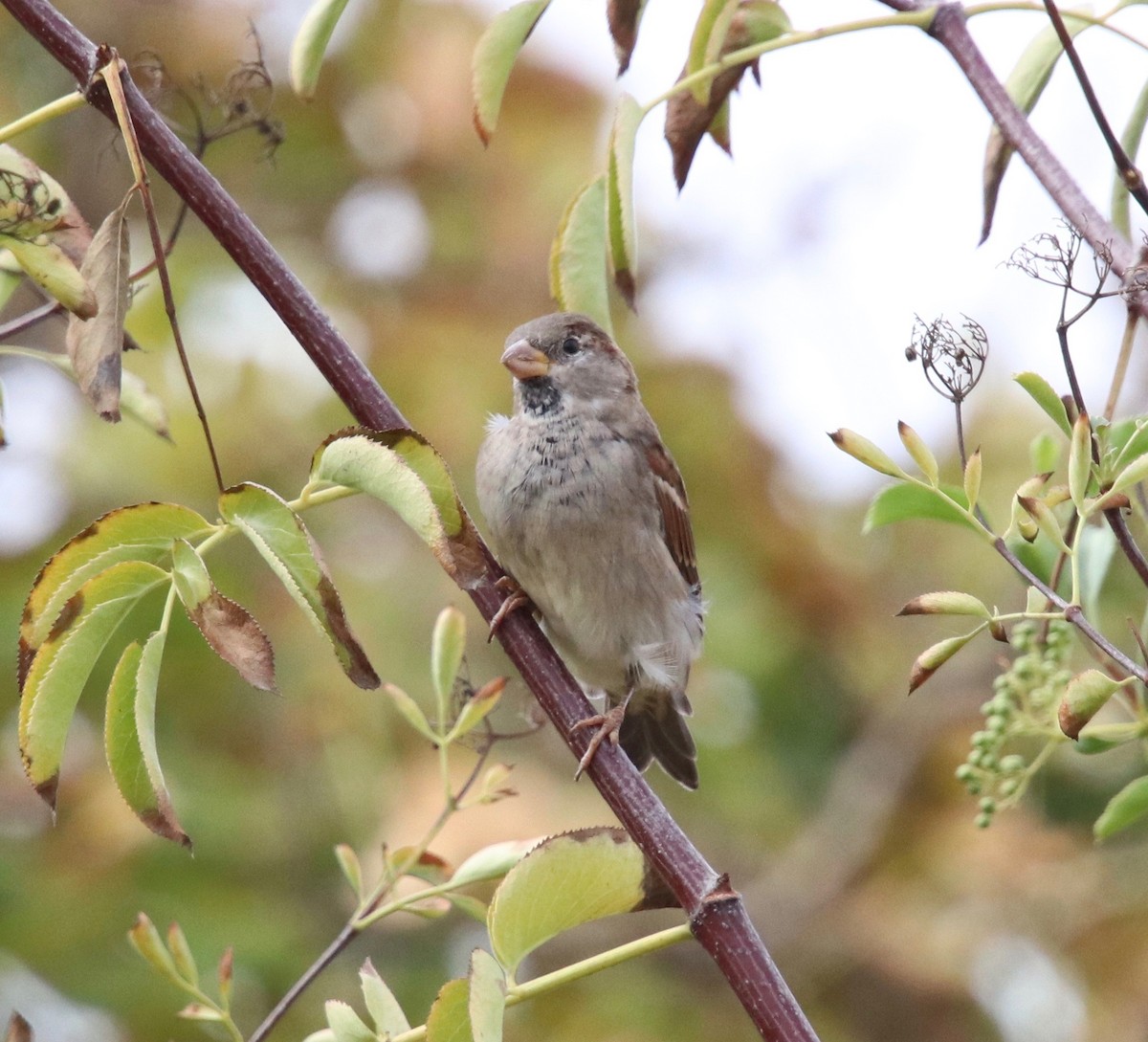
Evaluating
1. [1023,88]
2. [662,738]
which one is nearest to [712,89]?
[1023,88]

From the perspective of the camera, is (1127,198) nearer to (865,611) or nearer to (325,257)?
(865,611)

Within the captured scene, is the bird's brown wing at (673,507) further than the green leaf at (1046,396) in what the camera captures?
Yes

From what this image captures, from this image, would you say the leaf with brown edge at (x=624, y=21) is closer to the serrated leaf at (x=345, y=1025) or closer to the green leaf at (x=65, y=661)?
the green leaf at (x=65, y=661)

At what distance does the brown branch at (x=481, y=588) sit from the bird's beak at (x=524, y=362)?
164 cm

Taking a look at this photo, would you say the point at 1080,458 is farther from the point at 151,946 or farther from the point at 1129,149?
the point at 151,946

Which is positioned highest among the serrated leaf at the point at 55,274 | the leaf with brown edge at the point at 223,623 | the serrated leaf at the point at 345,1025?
the serrated leaf at the point at 55,274

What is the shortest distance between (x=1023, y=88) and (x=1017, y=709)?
76 centimetres

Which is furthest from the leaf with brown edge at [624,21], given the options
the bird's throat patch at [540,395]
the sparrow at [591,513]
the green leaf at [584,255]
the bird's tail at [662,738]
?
the bird's tail at [662,738]

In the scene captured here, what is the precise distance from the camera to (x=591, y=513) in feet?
9.70

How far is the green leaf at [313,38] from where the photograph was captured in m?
1.54

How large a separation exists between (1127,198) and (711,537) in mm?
3347

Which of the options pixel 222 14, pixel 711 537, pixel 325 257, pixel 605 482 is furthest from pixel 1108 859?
pixel 222 14

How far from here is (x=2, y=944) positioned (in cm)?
371

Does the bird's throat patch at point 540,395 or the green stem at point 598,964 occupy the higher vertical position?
the bird's throat patch at point 540,395
